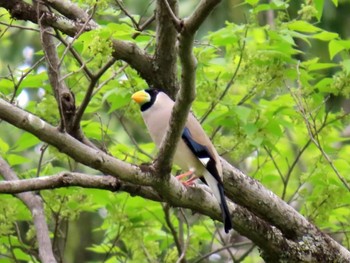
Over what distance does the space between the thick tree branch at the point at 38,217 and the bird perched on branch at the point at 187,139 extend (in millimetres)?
823

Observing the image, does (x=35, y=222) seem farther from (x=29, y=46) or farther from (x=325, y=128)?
(x=29, y=46)

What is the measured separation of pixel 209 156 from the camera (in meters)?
4.08

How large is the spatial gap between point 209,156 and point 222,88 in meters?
0.92

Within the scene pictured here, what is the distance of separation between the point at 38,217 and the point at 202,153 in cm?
105

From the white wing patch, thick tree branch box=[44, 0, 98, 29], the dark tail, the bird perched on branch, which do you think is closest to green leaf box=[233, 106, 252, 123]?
the bird perched on branch

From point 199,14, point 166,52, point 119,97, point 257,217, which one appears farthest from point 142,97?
point 199,14

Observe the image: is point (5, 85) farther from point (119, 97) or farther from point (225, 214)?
point (225, 214)

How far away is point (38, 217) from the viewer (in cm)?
462

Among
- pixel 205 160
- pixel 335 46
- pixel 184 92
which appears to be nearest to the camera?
pixel 184 92

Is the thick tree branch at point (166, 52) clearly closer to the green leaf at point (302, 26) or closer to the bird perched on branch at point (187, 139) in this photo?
the bird perched on branch at point (187, 139)

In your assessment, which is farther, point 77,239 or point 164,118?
point 77,239

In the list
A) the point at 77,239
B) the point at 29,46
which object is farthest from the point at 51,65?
the point at 29,46

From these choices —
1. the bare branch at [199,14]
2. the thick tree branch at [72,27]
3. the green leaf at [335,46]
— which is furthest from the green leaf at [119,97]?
the bare branch at [199,14]

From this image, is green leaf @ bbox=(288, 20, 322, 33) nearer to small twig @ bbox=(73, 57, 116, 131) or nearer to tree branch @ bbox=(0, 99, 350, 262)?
tree branch @ bbox=(0, 99, 350, 262)
